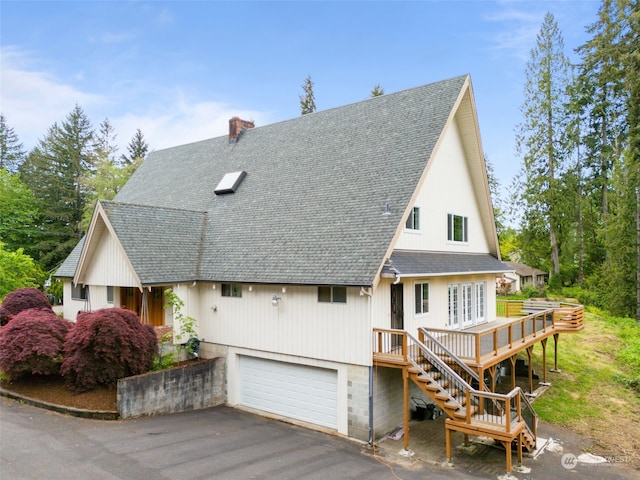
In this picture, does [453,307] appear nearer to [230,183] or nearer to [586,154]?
[230,183]

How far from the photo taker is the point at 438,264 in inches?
531

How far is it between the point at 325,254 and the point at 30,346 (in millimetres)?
8928

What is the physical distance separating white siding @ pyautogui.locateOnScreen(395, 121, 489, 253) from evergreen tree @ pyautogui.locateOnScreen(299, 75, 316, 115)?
32.0 metres

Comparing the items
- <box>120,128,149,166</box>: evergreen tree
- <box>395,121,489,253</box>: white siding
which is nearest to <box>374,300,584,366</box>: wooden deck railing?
<box>395,121,489,253</box>: white siding

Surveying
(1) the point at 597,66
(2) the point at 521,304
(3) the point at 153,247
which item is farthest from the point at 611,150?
(3) the point at 153,247

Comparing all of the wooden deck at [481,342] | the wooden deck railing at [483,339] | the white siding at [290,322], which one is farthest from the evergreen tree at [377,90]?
the white siding at [290,322]

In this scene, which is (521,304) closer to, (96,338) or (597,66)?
(96,338)

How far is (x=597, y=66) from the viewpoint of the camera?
118ft

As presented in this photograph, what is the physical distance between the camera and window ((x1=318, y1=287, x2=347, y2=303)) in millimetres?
11414

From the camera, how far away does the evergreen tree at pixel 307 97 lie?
4584 centimetres

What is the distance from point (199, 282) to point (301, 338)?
15.2 ft

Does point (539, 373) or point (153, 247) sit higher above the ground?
point (153, 247)

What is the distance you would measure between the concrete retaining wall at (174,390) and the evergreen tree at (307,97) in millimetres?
36710

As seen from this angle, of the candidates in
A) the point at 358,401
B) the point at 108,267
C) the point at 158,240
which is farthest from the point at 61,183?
the point at 358,401
